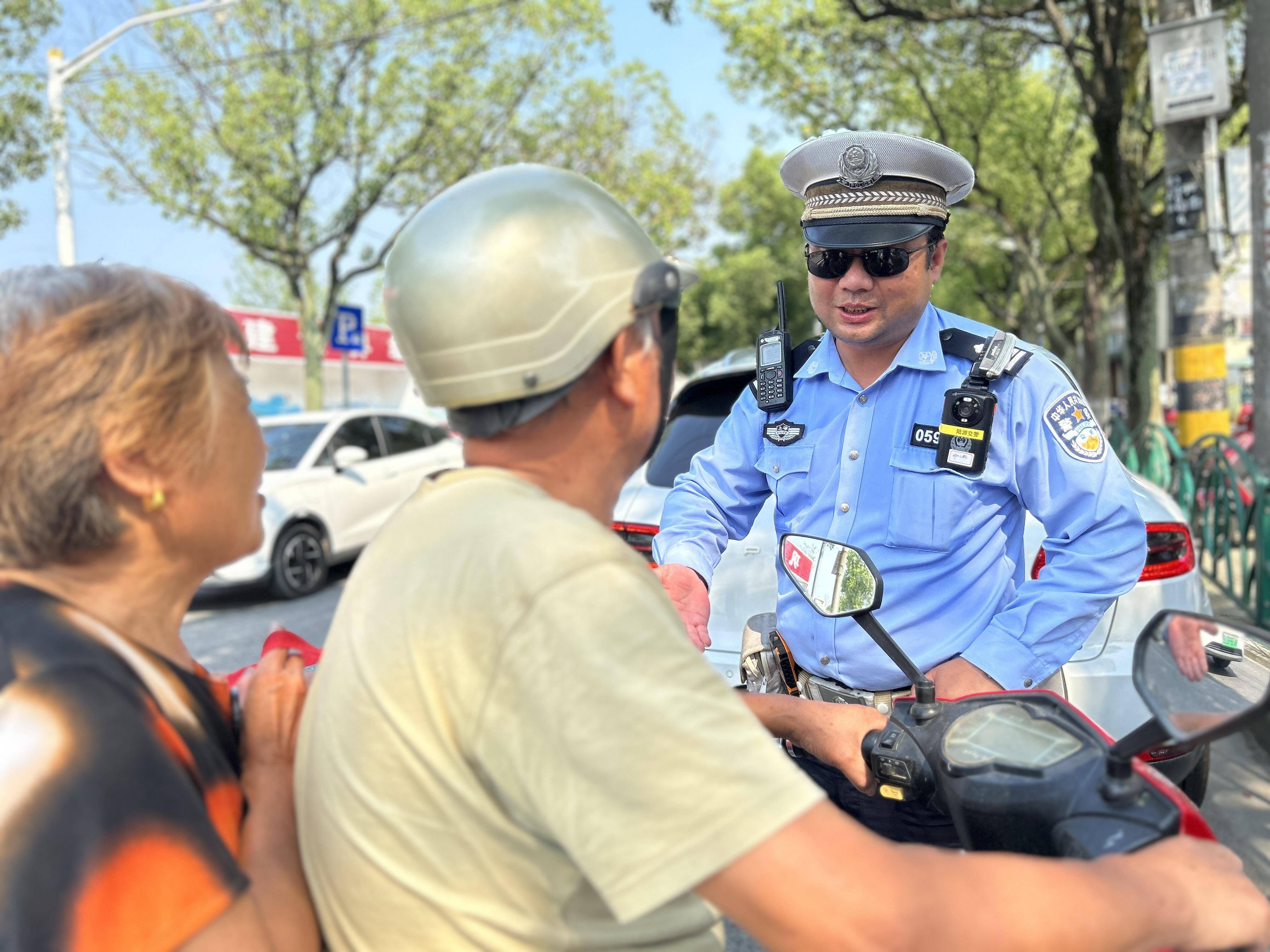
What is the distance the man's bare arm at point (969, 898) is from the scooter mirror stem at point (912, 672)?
1.36 feet

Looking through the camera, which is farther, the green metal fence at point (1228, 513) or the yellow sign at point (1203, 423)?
the yellow sign at point (1203, 423)

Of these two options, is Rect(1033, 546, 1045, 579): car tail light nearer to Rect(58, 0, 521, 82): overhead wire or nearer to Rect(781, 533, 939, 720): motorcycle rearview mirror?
Rect(781, 533, 939, 720): motorcycle rearview mirror

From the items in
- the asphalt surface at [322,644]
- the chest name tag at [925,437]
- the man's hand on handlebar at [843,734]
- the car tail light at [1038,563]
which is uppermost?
the chest name tag at [925,437]

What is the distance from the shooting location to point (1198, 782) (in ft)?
11.3

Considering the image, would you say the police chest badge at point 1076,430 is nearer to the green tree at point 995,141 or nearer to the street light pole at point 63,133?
the green tree at point 995,141

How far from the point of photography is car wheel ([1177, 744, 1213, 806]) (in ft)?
11.1

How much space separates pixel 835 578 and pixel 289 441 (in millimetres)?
8842

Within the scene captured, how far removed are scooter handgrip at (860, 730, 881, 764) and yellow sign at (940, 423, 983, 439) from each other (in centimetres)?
80

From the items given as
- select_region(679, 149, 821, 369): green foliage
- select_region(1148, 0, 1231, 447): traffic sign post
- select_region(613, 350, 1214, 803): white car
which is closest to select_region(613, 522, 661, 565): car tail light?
select_region(613, 350, 1214, 803): white car

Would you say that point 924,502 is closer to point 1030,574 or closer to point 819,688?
point 819,688

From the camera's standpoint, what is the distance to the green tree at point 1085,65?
37.2 feet

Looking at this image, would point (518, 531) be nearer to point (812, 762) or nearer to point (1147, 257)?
point (812, 762)

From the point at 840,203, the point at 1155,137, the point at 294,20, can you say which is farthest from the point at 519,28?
the point at 840,203

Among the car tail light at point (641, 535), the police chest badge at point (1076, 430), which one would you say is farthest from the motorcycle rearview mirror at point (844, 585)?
the car tail light at point (641, 535)
